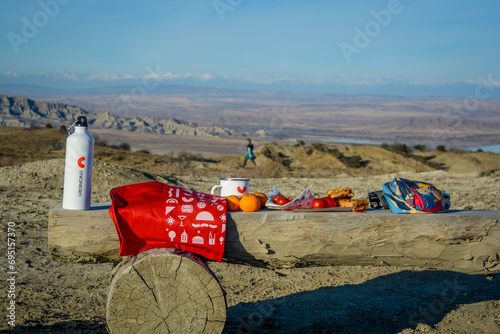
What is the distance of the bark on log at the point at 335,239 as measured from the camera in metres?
3.20

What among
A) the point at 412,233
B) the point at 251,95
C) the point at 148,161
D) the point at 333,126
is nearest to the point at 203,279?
the point at 412,233

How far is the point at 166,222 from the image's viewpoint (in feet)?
10.1

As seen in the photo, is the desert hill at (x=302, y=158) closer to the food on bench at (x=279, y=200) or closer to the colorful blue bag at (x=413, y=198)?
the food on bench at (x=279, y=200)

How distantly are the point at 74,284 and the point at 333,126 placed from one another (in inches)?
3113

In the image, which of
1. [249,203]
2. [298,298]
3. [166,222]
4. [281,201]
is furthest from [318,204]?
[298,298]

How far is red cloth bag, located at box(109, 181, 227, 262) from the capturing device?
10.1 ft

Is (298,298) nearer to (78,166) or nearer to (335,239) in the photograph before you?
(335,239)

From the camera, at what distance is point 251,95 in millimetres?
135250

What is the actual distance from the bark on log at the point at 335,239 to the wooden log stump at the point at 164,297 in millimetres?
374

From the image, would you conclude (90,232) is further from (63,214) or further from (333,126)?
(333,126)

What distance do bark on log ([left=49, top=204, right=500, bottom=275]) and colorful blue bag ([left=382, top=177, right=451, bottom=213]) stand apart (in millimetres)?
93

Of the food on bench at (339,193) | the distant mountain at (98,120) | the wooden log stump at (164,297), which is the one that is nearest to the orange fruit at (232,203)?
the wooden log stump at (164,297)

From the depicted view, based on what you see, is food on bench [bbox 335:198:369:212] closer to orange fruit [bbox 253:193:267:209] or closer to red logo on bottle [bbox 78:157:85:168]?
orange fruit [bbox 253:193:267:209]

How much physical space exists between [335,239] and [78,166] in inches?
75.2
